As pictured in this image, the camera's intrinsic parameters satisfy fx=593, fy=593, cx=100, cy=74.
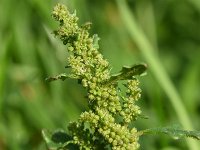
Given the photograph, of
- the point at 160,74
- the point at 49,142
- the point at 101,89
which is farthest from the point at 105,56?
the point at 101,89

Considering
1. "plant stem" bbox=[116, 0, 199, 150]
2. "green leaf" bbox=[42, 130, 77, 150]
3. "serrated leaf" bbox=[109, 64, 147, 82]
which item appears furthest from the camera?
"plant stem" bbox=[116, 0, 199, 150]

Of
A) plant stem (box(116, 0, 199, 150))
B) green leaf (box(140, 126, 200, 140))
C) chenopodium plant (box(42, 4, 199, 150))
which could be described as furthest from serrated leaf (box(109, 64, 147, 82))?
plant stem (box(116, 0, 199, 150))

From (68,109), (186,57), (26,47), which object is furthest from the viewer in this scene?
(186,57)

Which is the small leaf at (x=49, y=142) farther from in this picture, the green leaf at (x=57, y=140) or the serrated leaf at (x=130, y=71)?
the serrated leaf at (x=130, y=71)

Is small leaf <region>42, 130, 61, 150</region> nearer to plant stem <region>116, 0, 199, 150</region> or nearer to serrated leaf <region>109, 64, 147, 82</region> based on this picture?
serrated leaf <region>109, 64, 147, 82</region>

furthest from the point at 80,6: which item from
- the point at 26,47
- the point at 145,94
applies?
the point at 145,94

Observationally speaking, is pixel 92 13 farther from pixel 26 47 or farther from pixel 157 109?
pixel 157 109

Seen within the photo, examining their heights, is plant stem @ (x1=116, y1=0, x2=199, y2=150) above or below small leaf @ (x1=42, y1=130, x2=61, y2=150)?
above
